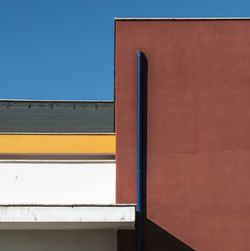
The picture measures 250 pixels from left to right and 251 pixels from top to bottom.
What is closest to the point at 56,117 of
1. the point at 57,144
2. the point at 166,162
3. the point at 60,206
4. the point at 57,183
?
the point at 57,144

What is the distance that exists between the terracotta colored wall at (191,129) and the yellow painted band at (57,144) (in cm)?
680

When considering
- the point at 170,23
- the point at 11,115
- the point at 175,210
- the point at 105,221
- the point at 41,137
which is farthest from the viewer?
the point at 11,115

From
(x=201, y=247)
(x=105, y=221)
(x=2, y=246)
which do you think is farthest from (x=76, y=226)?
(x=201, y=247)

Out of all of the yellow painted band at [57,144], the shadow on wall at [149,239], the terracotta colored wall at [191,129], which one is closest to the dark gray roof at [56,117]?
the yellow painted band at [57,144]

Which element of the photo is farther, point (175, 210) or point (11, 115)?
point (11, 115)

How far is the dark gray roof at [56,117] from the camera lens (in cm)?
1628

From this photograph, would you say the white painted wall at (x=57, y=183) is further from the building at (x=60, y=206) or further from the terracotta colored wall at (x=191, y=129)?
the terracotta colored wall at (x=191, y=129)

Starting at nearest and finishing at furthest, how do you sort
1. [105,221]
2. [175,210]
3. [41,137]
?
1. [105,221]
2. [175,210]
3. [41,137]

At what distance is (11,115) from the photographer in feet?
54.8

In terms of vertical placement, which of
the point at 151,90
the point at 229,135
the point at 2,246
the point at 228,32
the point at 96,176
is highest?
the point at 228,32

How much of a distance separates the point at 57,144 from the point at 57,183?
674cm

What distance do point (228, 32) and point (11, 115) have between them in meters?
10.7

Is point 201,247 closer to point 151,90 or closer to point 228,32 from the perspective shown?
point 151,90

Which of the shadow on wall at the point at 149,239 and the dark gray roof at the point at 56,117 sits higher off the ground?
the dark gray roof at the point at 56,117
